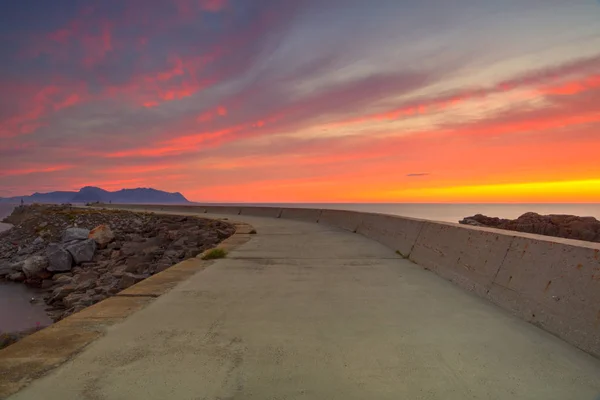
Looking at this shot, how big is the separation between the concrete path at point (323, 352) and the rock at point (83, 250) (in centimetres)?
1373

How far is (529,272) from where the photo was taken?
4051mm

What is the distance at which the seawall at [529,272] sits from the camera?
3.25 metres

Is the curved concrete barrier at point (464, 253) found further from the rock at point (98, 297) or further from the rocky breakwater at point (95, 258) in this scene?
the rock at point (98, 297)

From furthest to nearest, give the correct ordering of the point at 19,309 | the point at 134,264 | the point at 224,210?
the point at 224,210, the point at 134,264, the point at 19,309

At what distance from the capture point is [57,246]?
16.8 m

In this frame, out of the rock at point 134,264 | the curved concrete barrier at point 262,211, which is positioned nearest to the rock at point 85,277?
the rock at point 134,264

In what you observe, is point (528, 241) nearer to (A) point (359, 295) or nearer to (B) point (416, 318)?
(B) point (416, 318)

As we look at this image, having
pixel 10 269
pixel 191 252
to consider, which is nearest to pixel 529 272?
pixel 191 252

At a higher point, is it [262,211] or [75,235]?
[262,211]

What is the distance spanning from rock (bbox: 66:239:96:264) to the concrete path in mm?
13732

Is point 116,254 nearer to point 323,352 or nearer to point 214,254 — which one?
point 214,254

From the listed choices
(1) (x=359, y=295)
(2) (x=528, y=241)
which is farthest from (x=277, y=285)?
(2) (x=528, y=241)

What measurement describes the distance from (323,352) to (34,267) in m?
15.8

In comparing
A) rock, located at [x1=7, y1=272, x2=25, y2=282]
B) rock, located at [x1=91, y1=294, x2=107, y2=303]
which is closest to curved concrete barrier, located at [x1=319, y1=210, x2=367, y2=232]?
rock, located at [x1=91, y1=294, x2=107, y2=303]
